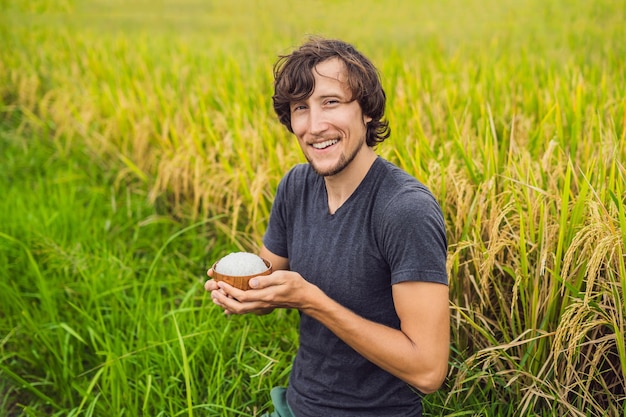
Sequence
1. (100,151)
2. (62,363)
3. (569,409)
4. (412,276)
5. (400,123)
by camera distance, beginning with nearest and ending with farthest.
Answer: (412,276) → (569,409) → (62,363) → (400,123) → (100,151)

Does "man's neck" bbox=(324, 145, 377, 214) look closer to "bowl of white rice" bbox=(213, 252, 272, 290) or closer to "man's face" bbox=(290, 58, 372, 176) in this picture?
"man's face" bbox=(290, 58, 372, 176)

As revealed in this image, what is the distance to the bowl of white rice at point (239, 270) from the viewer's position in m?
1.37

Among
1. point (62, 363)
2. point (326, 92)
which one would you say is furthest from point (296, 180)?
point (62, 363)

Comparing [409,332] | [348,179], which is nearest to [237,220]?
[348,179]

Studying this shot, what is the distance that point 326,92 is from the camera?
4.86ft

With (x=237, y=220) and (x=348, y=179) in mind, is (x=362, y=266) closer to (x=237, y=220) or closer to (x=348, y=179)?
(x=348, y=179)

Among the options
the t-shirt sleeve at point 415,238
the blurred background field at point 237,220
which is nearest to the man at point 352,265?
the t-shirt sleeve at point 415,238

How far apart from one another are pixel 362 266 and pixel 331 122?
35cm

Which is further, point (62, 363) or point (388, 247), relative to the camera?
point (62, 363)

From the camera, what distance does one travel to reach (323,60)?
1505 millimetres

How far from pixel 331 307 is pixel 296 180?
45 cm

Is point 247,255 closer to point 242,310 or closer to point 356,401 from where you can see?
point 242,310

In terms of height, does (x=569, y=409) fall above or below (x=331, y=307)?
below

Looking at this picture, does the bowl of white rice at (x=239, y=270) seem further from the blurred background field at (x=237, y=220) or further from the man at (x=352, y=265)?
the blurred background field at (x=237, y=220)
